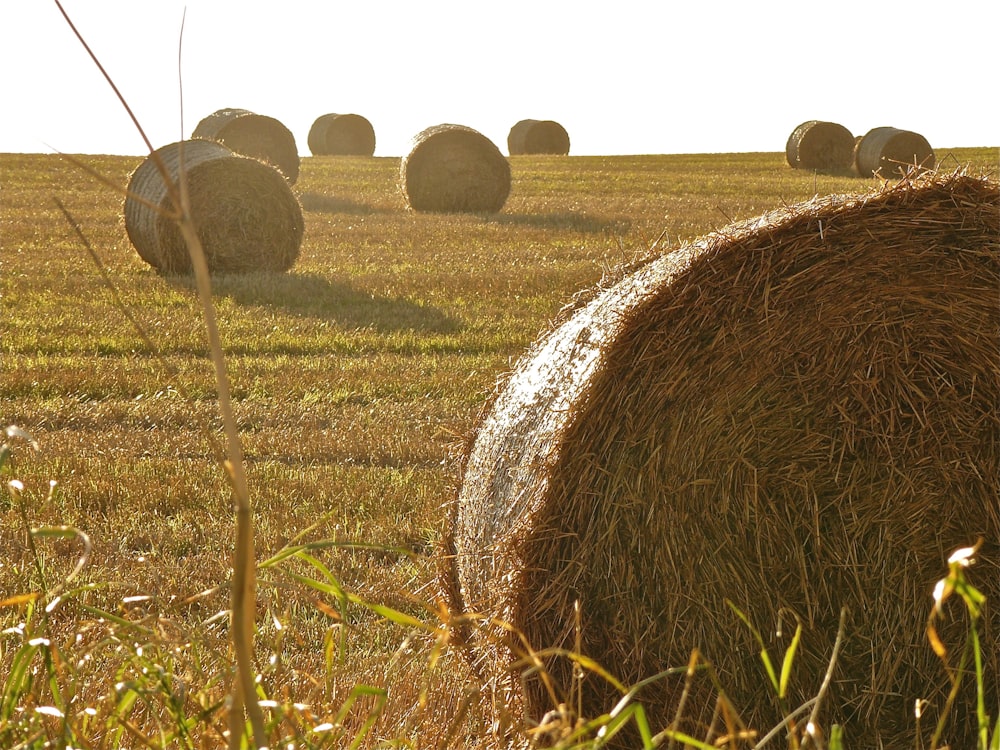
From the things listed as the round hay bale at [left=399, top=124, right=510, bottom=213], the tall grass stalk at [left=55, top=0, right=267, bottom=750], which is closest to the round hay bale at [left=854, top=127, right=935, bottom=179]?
the round hay bale at [left=399, top=124, right=510, bottom=213]

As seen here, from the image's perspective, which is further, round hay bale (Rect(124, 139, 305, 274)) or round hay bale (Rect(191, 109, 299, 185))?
round hay bale (Rect(191, 109, 299, 185))

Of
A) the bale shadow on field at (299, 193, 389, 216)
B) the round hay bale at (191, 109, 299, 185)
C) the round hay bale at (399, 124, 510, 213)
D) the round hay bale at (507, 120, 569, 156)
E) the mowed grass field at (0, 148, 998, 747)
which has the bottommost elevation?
the mowed grass field at (0, 148, 998, 747)

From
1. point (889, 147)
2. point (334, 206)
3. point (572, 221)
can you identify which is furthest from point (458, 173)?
point (889, 147)

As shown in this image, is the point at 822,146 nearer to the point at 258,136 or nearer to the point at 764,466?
the point at 258,136

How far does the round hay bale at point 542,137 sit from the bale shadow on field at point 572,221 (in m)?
21.0

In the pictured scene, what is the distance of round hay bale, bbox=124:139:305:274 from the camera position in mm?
13180

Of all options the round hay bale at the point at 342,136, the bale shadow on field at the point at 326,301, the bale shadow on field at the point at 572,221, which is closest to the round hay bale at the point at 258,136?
the bale shadow on field at the point at 572,221

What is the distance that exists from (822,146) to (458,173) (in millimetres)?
15090

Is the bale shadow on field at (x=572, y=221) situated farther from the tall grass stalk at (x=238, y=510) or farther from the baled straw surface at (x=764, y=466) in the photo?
the tall grass stalk at (x=238, y=510)

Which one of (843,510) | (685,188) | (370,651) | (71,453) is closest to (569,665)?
(370,651)

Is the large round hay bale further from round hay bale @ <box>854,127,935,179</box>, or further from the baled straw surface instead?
the baled straw surface

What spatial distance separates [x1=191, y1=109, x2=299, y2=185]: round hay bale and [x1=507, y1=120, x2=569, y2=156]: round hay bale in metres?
15.9

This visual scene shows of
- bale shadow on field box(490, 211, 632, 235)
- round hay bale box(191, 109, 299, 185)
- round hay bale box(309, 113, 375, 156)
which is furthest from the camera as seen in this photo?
round hay bale box(309, 113, 375, 156)

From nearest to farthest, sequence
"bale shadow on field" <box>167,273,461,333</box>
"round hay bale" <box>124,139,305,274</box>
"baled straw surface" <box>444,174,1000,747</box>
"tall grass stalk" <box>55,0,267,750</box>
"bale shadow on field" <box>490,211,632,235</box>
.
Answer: "tall grass stalk" <box>55,0,267,750</box>, "baled straw surface" <box>444,174,1000,747</box>, "bale shadow on field" <box>167,273,461,333</box>, "round hay bale" <box>124,139,305,274</box>, "bale shadow on field" <box>490,211,632,235</box>
